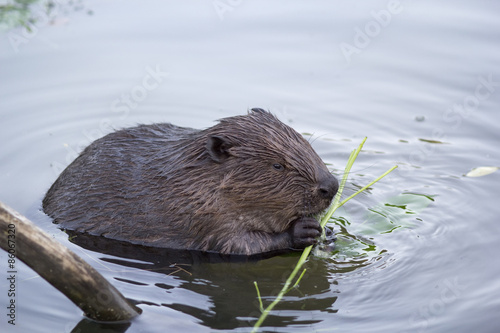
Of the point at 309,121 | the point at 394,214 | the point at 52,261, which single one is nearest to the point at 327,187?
the point at 394,214

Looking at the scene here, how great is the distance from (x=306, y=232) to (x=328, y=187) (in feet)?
1.37

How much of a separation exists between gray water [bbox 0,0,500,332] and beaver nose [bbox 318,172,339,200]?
0.63 metres

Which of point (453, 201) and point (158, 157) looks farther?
point (453, 201)

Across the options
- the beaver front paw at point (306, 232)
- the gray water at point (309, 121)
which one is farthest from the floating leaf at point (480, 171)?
the beaver front paw at point (306, 232)

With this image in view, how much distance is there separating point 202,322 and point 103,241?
139 cm

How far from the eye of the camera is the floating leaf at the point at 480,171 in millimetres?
7125

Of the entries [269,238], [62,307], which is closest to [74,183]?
[62,307]

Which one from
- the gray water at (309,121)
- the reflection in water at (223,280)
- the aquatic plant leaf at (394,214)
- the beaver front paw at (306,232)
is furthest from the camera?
the aquatic plant leaf at (394,214)

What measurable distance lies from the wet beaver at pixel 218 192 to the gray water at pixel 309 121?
0.22 m

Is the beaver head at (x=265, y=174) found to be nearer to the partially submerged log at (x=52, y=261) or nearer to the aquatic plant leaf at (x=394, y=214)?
the aquatic plant leaf at (x=394, y=214)

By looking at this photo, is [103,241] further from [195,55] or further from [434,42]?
[434,42]

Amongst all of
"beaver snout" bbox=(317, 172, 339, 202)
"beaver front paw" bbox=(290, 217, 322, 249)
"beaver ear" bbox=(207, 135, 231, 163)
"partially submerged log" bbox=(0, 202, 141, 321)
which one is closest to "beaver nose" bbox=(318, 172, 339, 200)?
"beaver snout" bbox=(317, 172, 339, 202)

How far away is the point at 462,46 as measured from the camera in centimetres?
967

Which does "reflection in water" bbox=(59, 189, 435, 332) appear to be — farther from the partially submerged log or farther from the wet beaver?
the partially submerged log
